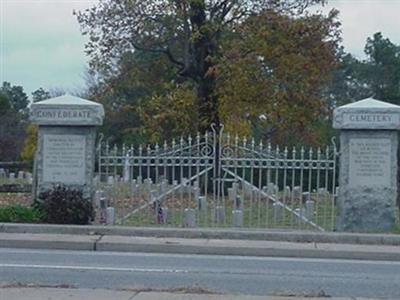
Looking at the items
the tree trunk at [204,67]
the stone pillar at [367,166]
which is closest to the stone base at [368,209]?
the stone pillar at [367,166]

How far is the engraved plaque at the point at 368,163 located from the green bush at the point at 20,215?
6.03 m

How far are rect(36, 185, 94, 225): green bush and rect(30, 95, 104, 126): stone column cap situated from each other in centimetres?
135

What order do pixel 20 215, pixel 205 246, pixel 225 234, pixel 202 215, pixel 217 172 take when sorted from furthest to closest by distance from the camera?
pixel 202 215 → pixel 217 172 → pixel 20 215 → pixel 225 234 → pixel 205 246

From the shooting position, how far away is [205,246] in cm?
1702

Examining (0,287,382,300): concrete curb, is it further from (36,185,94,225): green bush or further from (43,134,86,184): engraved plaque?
(43,134,86,184): engraved plaque

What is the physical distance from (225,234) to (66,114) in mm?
4134

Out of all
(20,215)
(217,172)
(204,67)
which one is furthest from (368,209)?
(204,67)

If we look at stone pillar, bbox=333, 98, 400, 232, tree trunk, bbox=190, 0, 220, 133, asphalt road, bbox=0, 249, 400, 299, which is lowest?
asphalt road, bbox=0, 249, 400, 299

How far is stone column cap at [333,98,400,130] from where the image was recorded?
18.9 meters

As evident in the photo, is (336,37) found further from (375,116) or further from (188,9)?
(375,116)

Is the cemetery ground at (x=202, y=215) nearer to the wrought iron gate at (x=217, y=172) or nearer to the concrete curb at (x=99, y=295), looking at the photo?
the wrought iron gate at (x=217, y=172)

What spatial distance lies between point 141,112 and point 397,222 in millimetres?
16210

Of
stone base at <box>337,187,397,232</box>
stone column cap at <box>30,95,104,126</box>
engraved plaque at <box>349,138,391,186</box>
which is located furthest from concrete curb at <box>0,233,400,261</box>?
stone column cap at <box>30,95,104,126</box>

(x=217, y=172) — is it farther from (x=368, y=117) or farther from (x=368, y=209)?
(x=368, y=117)
